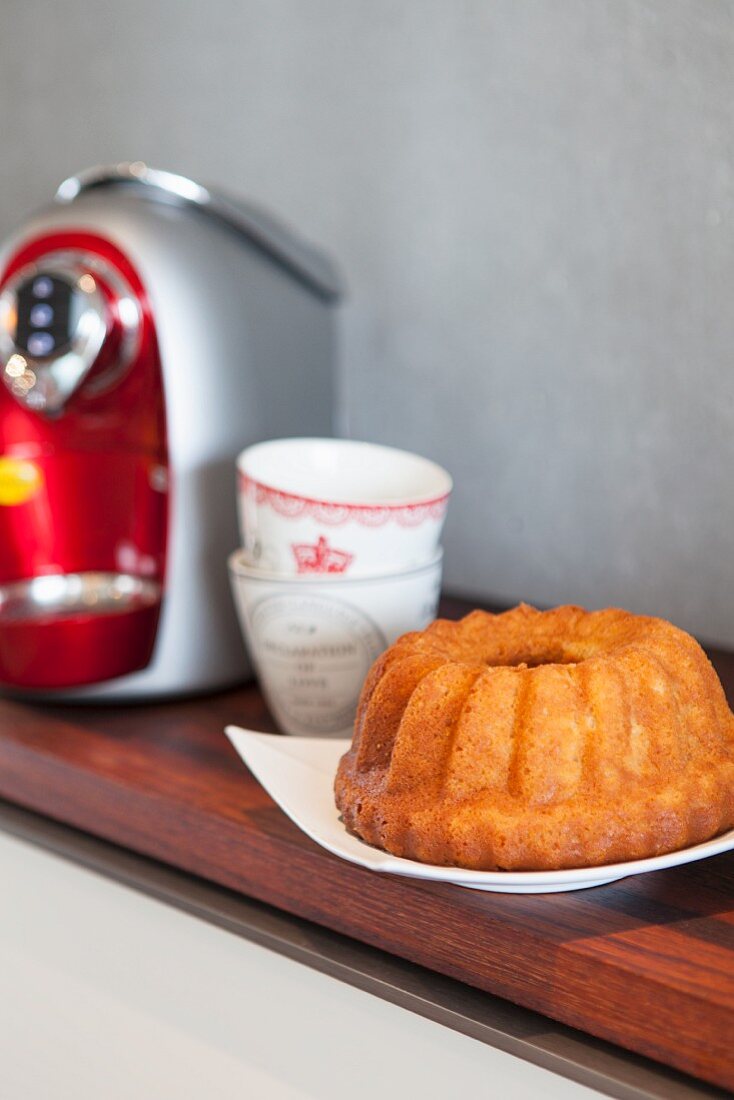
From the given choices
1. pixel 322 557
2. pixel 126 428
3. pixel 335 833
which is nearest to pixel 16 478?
pixel 126 428

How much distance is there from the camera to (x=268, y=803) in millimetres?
594

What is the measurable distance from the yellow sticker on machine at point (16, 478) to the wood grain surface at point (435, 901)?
146 mm

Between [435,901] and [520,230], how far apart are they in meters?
0.52

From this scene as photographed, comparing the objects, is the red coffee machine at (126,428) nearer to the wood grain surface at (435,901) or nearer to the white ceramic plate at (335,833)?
the wood grain surface at (435,901)

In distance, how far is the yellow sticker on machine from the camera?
74 centimetres

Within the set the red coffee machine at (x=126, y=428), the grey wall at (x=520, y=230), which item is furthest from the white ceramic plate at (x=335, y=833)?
the grey wall at (x=520, y=230)

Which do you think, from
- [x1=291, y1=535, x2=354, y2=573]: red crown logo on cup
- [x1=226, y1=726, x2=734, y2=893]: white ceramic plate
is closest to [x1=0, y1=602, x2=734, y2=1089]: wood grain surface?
[x1=226, y1=726, x2=734, y2=893]: white ceramic plate

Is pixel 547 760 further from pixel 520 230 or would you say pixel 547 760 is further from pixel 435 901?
pixel 520 230

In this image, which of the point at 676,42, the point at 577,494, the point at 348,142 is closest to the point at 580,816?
the point at 577,494

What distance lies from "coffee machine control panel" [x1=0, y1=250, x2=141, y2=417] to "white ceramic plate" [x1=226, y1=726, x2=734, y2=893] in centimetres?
25

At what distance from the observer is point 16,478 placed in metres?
0.74

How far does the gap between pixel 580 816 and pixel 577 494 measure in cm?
42

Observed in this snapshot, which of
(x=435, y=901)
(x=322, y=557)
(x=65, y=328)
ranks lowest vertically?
(x=435, y=901)

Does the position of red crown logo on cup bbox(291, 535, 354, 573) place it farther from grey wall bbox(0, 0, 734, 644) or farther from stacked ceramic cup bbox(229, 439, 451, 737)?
grey wall bbox(0, 0, 734, 644)
